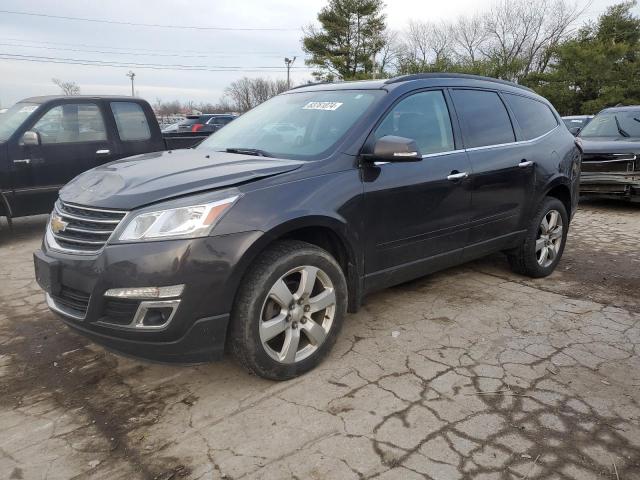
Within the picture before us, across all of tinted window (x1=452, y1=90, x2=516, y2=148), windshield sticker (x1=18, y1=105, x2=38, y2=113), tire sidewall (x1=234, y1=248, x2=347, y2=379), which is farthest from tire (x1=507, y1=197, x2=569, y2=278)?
windshield sticker (x1=18, y1=105, x2=38, y2=113)

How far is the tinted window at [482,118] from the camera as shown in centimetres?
386

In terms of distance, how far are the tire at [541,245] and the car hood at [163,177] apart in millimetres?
2588

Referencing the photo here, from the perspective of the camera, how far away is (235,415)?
2.57 m

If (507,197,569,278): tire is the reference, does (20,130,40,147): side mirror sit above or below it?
above

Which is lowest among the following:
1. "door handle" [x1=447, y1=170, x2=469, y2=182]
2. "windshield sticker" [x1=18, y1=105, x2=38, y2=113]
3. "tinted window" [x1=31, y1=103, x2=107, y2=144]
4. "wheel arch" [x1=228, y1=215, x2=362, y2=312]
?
"wheel arch" [x1=228, y1=215, x2=362, y2=312]

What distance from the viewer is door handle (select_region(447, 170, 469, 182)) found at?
142 inches

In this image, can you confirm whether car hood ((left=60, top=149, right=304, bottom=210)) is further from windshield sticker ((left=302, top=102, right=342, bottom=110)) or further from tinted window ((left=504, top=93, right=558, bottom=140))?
tinted window ((left=504, top=93, right=558, bottom=140))

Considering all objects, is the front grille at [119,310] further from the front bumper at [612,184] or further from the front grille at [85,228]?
the front bumper at [612,184]

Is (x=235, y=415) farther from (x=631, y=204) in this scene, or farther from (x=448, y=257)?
(x=631, y=204)

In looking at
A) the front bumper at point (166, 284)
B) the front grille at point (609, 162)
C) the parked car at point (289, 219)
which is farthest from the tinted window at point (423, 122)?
the front grille at point (609, 162)

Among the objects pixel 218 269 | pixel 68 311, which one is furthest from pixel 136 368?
pixel 218 269

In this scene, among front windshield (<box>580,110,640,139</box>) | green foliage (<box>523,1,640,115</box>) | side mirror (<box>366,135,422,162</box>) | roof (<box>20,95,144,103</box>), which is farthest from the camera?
green foliage (<box>523,1,640,115</box>)

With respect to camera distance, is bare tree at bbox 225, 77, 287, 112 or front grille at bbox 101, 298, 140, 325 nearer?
front grille at bbox 101, 298, 140, 325

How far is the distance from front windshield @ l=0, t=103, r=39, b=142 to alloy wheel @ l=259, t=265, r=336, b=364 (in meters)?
4.97
